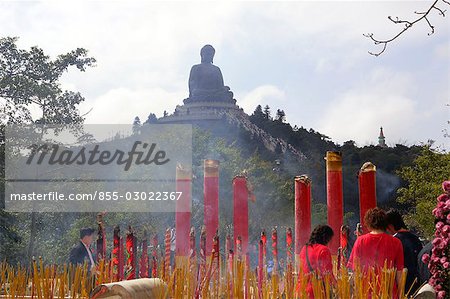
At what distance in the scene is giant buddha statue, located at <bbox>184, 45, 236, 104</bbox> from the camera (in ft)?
72.2

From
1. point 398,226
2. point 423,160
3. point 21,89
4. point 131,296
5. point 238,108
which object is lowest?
point 131,296

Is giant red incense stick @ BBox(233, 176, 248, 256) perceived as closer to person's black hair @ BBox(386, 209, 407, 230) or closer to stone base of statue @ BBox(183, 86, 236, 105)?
person's black hair @ BBox(386, 209, 407, 230)

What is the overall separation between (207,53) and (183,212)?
16793 mm

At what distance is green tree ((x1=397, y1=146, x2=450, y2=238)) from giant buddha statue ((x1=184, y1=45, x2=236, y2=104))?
33.2 ft

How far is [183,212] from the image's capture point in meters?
5.60

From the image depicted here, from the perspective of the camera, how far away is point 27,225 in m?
11.0

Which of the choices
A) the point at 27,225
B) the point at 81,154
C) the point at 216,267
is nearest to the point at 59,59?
the point at 81,154

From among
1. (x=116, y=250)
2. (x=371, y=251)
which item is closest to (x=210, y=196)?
(x=116, y=250)

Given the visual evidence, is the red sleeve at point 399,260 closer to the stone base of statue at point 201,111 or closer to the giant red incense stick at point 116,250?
the giant red incense stick at point 116,250

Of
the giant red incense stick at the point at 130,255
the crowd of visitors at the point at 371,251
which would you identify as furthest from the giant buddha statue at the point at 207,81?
the crowd of visitors at the point at 371,251

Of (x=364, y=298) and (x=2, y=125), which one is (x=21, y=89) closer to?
(x=2, y=125)

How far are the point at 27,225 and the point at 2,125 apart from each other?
6.43 feet

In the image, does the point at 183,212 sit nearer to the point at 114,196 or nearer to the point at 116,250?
the point at 116,250

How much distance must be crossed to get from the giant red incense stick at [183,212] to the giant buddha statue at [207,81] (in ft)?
53.5
